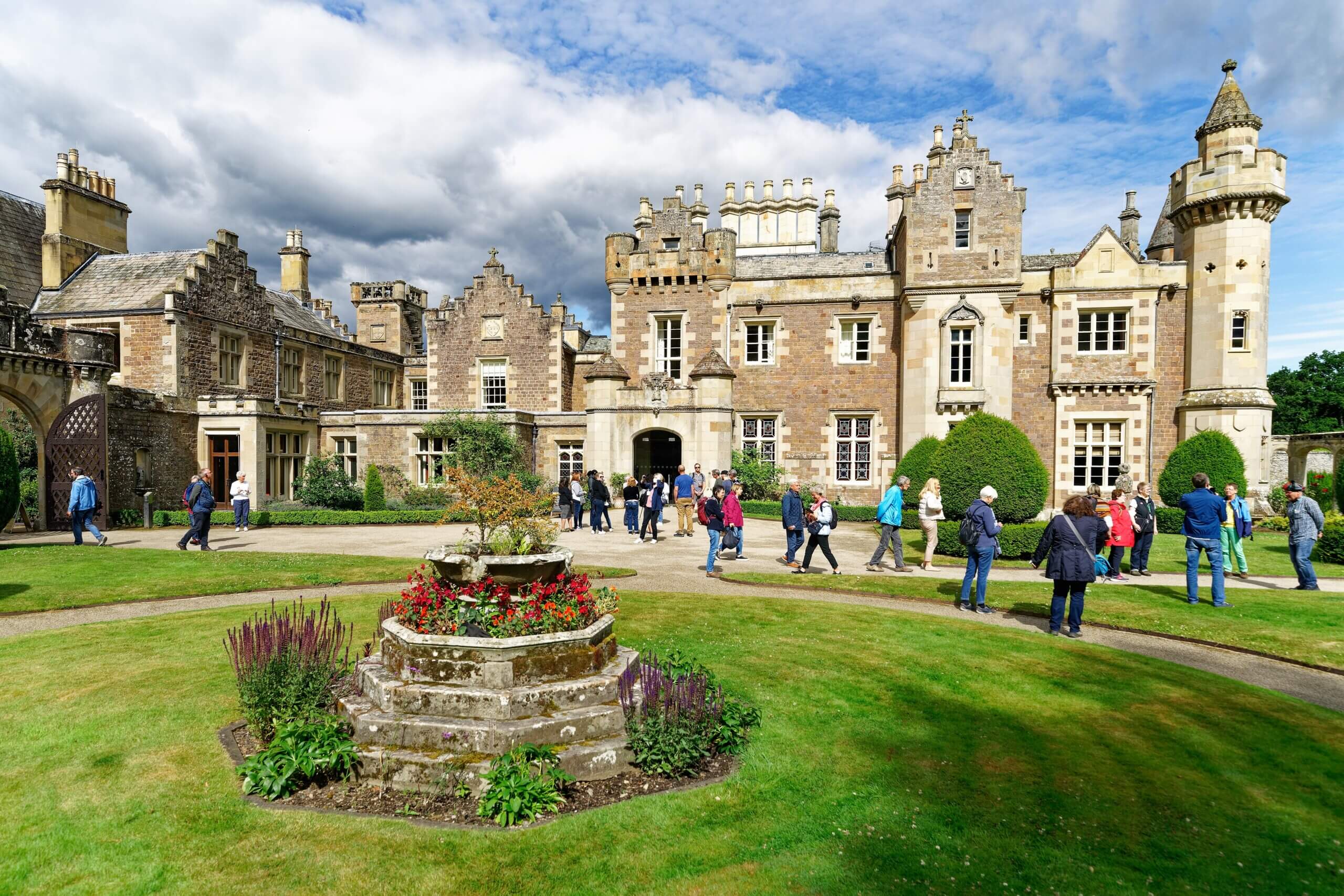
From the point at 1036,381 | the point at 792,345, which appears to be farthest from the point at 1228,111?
the point at 792,345

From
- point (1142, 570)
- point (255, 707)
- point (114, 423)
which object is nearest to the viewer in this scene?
point (255, 707)

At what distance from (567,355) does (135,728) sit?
28106mm

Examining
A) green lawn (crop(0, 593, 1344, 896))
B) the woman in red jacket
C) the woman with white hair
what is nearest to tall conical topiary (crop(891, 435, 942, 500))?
the woman in red jacket

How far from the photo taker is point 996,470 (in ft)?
46.2

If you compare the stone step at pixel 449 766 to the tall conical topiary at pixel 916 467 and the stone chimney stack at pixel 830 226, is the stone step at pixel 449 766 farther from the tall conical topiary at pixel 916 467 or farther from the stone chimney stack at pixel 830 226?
the stone chimney stack at pixel 830 226

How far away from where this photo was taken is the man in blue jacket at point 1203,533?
33.9 feet

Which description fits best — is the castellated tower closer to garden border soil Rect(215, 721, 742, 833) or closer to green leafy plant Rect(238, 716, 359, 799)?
garden border soil Rect(215, 721, 742, 833)

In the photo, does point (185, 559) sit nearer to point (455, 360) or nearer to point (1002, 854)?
point (1002, 854)

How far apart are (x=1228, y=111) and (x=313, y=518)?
33.9 m

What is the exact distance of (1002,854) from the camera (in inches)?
159

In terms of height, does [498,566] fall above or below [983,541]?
above

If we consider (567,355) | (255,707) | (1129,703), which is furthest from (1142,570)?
(567,355)

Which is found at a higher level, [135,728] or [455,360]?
[455,360]

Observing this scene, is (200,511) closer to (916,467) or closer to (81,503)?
(81,503)
